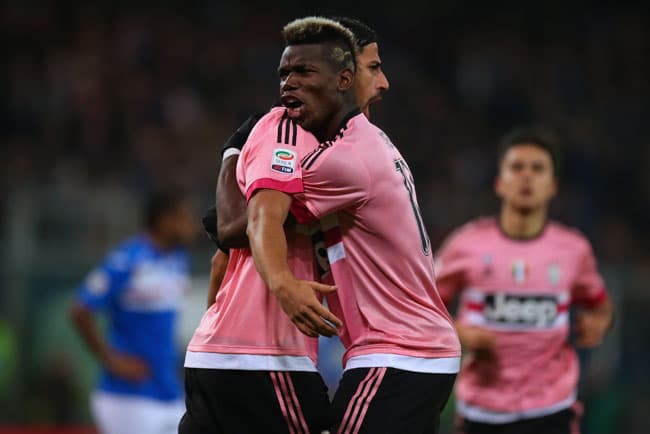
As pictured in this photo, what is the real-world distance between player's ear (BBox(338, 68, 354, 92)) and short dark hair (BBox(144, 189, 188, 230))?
12.5 ft

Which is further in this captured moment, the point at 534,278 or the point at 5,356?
the point at 5,356

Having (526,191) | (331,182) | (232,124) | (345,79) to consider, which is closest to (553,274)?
(526,191)

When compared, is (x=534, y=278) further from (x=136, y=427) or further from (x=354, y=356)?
(x=136, y=427)

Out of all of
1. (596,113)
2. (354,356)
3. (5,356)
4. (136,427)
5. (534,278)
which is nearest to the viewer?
(354,356)

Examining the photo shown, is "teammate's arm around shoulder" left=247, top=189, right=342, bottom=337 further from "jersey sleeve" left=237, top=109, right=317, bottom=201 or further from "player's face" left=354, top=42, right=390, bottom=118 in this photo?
"player's face" left=354, top=42, right=390, bottom=118

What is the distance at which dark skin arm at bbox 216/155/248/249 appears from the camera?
336 centimetres

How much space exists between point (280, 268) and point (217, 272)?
80 centimetres

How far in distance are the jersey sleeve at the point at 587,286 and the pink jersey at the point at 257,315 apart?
2.43 metres

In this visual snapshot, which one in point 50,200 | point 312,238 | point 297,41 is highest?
point 297,41

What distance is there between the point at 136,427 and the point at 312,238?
11.9ft

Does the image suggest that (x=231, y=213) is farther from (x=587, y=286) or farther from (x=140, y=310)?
(x=140, y=310)

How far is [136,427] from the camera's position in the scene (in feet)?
22.1

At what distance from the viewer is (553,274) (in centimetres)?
546

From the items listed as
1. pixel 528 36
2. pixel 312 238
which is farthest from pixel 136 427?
pixel 528 36
